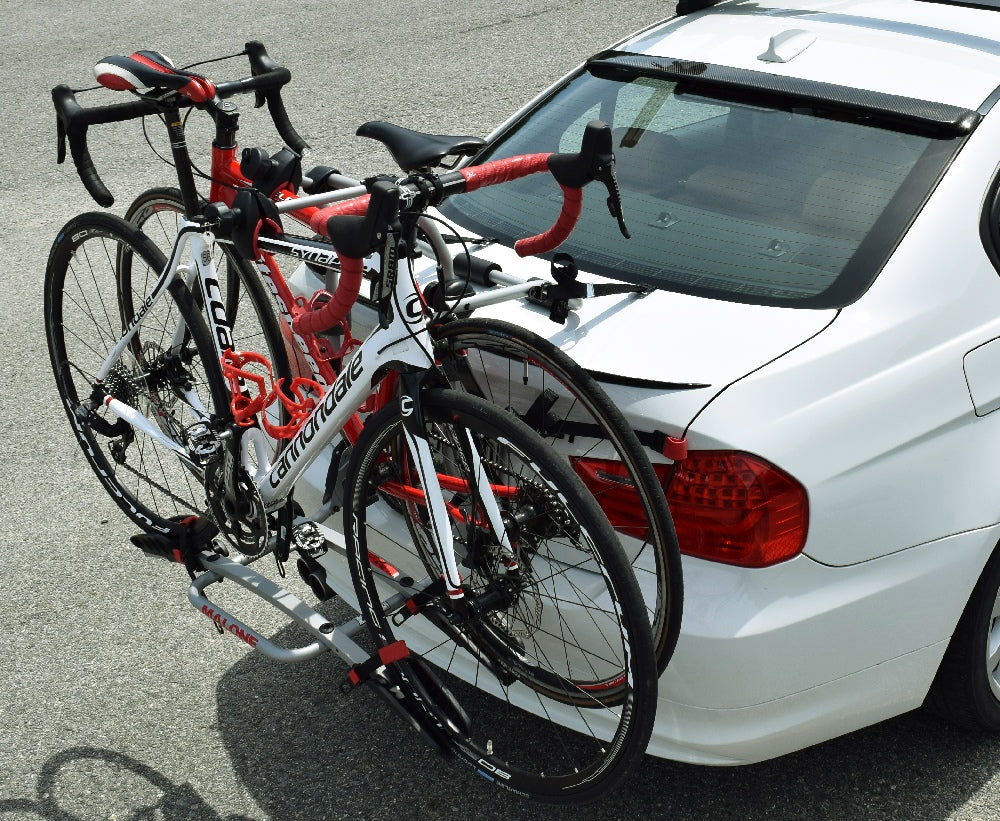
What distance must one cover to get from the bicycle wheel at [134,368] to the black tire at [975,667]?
6.15 feet

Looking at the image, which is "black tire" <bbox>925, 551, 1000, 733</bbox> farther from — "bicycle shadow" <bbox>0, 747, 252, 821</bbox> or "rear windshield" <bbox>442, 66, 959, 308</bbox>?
"bicycle shadow" <bbox>0, 747, 252, 821</bbox>

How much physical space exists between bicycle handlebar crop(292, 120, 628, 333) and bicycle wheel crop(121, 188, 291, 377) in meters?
0.67

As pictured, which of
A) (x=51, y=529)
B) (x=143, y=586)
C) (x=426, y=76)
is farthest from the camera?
(x=426, y=76)

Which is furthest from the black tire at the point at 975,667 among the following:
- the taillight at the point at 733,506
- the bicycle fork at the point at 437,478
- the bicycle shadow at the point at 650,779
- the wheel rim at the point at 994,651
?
the bicycle fork at the point at 437,478

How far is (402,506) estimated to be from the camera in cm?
283

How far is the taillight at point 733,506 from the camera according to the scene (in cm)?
224

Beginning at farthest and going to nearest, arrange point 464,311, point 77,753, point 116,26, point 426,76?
1. point 116,26
2. point 426,76
3. point 77,753
4. point 464,311

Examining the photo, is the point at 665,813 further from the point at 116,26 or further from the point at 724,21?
the point at 116,26

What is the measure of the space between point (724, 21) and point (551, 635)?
1906 mm

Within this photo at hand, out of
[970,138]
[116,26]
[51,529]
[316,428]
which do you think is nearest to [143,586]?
[51,529]

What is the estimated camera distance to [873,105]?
9.14ft

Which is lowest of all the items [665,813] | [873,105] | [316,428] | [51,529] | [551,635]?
[665,813]

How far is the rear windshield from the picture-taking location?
260 cm

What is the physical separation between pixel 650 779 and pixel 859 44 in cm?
194
